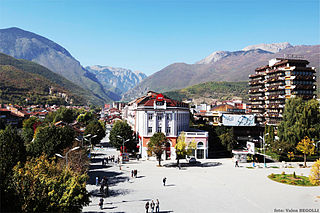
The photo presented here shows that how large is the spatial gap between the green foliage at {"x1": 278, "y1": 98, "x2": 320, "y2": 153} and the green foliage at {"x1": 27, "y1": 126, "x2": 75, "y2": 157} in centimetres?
5142

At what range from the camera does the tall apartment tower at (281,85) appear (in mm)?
93812

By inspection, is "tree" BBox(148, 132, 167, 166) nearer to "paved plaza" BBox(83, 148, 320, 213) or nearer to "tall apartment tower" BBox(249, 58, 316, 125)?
"paved plaza" BBox(83, 148, 320, 213)

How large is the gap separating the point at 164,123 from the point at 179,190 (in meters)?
31.5

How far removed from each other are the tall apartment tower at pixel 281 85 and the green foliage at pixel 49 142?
82.5m

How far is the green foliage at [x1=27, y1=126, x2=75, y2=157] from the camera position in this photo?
4250 cm

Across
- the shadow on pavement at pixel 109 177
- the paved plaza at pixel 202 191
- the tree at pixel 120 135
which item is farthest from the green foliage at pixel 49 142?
the tree at pixel 120 135

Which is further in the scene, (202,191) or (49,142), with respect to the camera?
(49,142)

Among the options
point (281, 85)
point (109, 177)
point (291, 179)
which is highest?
point (281, 85)

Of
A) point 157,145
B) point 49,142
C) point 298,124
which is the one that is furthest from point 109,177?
point 298,124

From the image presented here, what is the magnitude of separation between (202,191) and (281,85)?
77031mm

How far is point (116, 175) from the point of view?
47.5m

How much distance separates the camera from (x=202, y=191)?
122 feet

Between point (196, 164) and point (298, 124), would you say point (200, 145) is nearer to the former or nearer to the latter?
point (196, 164)

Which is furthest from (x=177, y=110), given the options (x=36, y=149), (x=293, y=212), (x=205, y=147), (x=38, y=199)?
(x=38, y=199)
